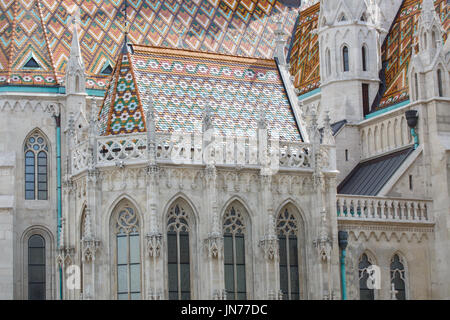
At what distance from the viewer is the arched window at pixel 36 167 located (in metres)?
42.4

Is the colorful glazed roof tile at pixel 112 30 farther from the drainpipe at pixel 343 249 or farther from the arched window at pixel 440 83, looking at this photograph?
the drainpipe at pixel 343 249

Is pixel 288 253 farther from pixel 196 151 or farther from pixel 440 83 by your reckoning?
pixel 440 83

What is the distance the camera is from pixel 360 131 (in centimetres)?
4391

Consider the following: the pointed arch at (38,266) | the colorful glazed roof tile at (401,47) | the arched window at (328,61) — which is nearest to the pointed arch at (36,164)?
the pointed arch at (38,266)

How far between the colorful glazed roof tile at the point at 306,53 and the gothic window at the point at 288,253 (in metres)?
10.9

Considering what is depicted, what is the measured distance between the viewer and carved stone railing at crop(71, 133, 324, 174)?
113 ft

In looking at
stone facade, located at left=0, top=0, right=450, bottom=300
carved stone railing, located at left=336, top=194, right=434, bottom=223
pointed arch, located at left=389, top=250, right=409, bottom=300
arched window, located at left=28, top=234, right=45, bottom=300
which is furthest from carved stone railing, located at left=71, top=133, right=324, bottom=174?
arched window, located at left=28, top=234, right=45, bottom=300

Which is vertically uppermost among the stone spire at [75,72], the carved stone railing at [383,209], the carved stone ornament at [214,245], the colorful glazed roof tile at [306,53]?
the colorful glazed roof tile at [306,53]

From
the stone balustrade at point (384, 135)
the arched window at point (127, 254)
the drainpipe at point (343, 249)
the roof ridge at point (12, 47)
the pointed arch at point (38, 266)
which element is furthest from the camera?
the roof ridge at point (12, 47)

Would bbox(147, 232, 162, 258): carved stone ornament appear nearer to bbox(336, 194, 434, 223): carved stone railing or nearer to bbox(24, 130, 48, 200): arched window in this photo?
bbox(336, 194, 434, 223): carved stone railing

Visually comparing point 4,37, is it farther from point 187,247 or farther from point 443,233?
point 443,233

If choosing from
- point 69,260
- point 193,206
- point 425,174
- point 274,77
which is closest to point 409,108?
point 425,174

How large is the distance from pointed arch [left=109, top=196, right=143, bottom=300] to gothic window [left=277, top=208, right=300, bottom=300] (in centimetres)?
434

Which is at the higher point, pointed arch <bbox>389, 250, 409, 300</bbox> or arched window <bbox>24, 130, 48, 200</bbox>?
arched window <bbox>24, 130, 48, 200</bbox>
